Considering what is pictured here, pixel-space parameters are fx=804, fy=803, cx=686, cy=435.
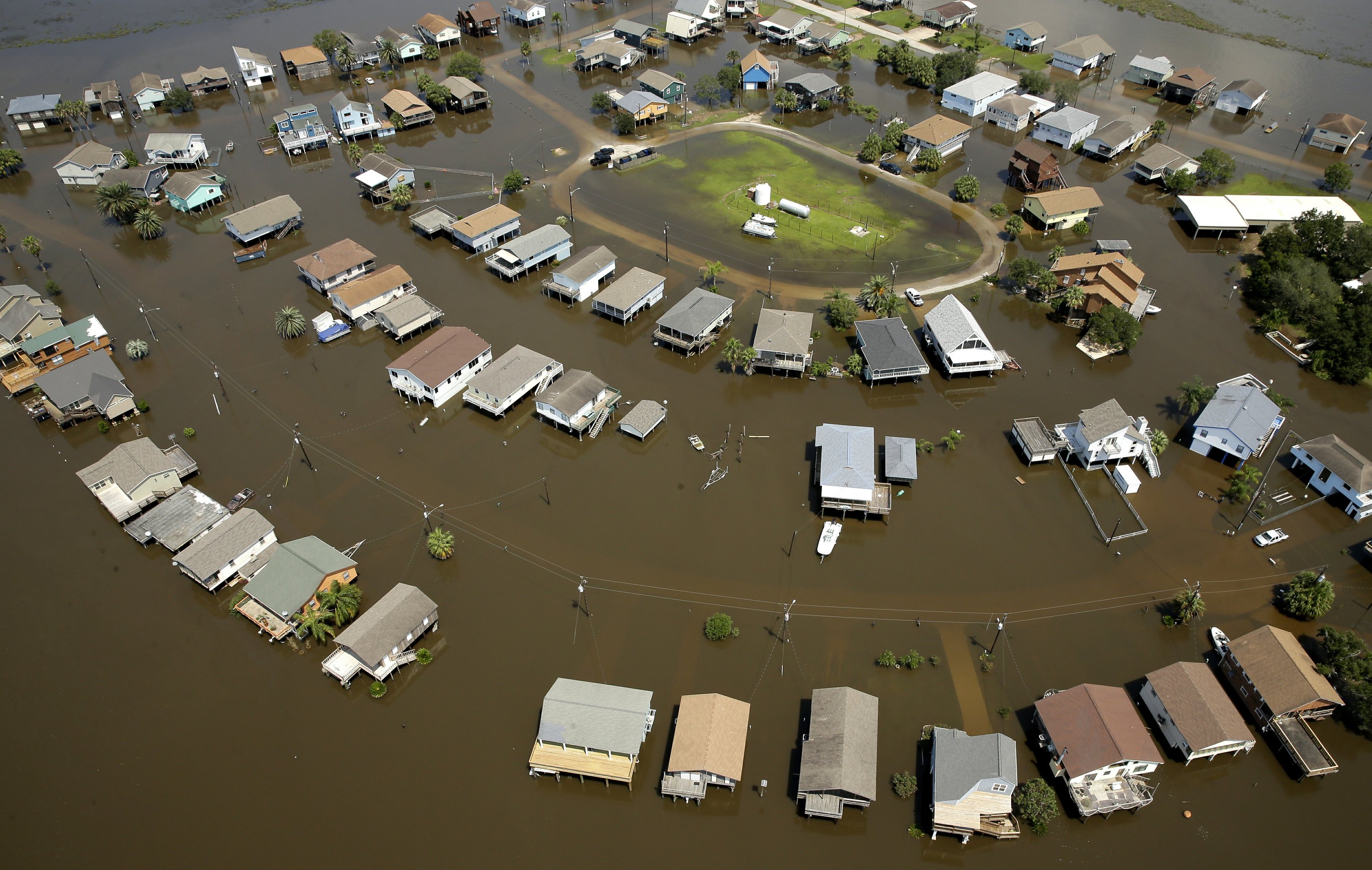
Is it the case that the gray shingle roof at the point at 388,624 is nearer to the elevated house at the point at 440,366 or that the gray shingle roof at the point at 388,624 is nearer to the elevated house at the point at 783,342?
the elevated house at the point at 440,366

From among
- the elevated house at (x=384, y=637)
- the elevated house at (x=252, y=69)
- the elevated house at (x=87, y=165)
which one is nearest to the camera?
the elevated house at (x=384, y=637)

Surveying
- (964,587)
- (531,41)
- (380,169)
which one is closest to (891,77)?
(531,41)

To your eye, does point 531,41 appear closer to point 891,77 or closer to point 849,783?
point 891,77

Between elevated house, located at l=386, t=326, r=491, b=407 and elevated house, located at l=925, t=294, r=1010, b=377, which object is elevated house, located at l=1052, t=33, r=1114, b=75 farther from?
elevated house, located at l=386, t=326, r=491, b=407

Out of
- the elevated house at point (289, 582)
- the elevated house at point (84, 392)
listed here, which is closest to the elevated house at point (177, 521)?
the elevated house at point (289, 582)

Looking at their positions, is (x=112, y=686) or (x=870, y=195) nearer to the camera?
(x=112, y=686)

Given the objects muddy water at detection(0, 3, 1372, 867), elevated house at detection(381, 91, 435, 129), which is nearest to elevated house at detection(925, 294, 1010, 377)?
muddy water at detection(0, 3, 1372, 867)

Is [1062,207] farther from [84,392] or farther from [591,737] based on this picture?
[84,392]
